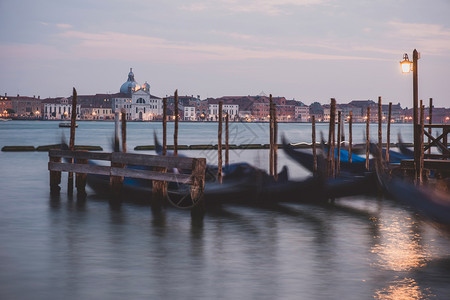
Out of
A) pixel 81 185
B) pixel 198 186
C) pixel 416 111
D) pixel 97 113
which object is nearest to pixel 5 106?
pixel 97 113

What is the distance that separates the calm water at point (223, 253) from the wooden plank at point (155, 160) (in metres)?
1.05

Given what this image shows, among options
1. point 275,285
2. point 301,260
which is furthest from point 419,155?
point 275,285

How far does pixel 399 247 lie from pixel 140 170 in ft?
17.3

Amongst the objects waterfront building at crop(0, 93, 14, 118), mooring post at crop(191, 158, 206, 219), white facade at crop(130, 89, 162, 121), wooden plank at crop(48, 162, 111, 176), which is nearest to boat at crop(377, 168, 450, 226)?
mooring post at crop(191, 158, 206, 219)

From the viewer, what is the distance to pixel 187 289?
7336 millimetres

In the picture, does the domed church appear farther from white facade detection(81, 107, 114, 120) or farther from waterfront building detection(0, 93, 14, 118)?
waterfront building detection(0, 93, 14, 118)

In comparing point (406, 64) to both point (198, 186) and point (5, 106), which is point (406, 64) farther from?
point (5, 106)

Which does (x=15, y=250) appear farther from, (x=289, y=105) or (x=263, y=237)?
(x=289, y=105)

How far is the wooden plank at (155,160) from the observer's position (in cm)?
1165

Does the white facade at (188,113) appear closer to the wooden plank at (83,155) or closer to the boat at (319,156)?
the boat at (319,156)

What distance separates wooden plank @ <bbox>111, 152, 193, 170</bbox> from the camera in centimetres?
1165

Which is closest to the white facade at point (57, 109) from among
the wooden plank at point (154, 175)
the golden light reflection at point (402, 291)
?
the wooden plank at point (154, 175)

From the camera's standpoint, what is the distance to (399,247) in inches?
380

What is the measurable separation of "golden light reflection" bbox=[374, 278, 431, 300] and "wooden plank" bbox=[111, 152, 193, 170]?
505cm
